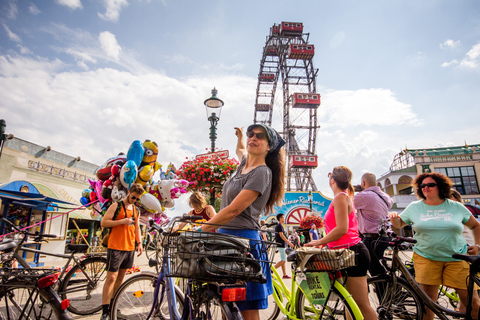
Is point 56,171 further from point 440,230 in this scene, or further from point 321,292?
point 440,230

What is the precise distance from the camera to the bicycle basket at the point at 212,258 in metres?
1.30

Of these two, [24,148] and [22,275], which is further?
[24,148]

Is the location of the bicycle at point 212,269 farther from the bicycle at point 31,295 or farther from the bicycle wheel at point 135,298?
the bicycle at point 31,295

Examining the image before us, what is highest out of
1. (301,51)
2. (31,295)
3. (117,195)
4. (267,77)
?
(301,51)

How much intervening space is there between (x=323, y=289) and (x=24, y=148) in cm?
1504

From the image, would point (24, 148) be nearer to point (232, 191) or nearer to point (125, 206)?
point (125, 206)

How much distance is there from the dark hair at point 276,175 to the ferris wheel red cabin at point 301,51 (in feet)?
110

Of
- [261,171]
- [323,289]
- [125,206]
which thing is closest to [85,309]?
[125,206]

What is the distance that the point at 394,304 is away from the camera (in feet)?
8.70

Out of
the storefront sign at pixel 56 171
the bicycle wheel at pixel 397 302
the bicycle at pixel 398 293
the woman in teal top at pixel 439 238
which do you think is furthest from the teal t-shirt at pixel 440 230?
the storefront sign at pixel 56 171

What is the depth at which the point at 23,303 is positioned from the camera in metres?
2.29

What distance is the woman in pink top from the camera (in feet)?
7.30

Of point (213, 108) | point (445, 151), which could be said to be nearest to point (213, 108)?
point (213, 108)

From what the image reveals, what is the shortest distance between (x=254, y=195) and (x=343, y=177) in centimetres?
120
